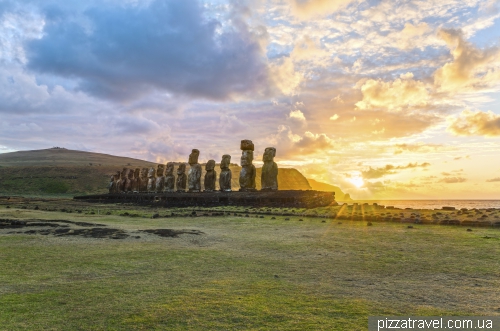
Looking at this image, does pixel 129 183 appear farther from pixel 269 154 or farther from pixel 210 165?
pixel 269 154

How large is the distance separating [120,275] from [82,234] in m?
5.31

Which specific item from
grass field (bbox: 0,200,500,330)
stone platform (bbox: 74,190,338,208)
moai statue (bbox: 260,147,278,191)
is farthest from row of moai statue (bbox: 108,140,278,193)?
grass field (bbox: 0,200,500,330)

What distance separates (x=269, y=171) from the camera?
26.3m

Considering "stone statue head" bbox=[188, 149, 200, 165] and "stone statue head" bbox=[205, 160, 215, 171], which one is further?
"stone statue head" bbox=[188, 149, 200, 165]

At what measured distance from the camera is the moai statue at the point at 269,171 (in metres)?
26.1

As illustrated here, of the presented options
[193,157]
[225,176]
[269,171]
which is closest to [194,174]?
[193,157]

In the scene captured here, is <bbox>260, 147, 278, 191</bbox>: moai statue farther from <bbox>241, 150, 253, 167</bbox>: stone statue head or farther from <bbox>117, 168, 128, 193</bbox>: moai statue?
<bbox>117, 168, 128, 193</bbox>: moai statue

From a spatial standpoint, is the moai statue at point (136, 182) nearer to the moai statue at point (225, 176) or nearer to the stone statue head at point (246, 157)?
the moai statue at point (225, 176)

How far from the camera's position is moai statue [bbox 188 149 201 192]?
33.5 meters

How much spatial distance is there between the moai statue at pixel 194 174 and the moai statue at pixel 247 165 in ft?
21.6

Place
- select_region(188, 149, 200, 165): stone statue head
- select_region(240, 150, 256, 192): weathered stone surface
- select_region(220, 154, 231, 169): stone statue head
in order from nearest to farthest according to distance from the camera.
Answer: select_region(240, 150, 256, 192): weathered stone surface < select_region(220, 154, 231, 169): stone statue head < select_region(188, 149, 200, 165): stone statue head

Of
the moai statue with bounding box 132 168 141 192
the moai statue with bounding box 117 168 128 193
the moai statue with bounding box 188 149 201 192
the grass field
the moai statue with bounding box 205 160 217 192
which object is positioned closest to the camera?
the grass field

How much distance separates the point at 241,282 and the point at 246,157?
23.1 meters

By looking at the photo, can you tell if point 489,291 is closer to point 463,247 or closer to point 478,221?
point 463,247
